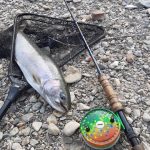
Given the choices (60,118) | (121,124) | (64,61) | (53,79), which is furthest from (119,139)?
(64,61)

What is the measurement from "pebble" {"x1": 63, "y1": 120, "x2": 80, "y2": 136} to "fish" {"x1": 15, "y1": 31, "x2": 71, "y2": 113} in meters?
0.18

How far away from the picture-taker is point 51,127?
3.91m

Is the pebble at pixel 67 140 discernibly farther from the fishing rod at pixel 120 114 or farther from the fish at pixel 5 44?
the fish at pixel 5 44

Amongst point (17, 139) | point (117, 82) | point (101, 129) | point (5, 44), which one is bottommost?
point (17, 139)

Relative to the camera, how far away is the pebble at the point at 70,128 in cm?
385

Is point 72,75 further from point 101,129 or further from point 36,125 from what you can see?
point 101,129

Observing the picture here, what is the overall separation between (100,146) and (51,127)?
2.22ft

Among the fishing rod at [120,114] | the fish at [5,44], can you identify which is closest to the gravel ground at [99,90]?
the fish at [5,44]

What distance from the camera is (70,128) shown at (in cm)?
387

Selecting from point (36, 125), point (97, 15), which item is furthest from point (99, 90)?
point (97, 15)

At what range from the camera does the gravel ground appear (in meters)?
3.88

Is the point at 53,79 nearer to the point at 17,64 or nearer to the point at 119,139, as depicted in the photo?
the point at 17,64

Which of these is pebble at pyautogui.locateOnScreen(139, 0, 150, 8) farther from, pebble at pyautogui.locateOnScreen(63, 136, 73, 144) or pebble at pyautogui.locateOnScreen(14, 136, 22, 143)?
pebble at pyautogui.locateOnScreen(14, 136, 22, 143)

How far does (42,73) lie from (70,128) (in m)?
0.74
